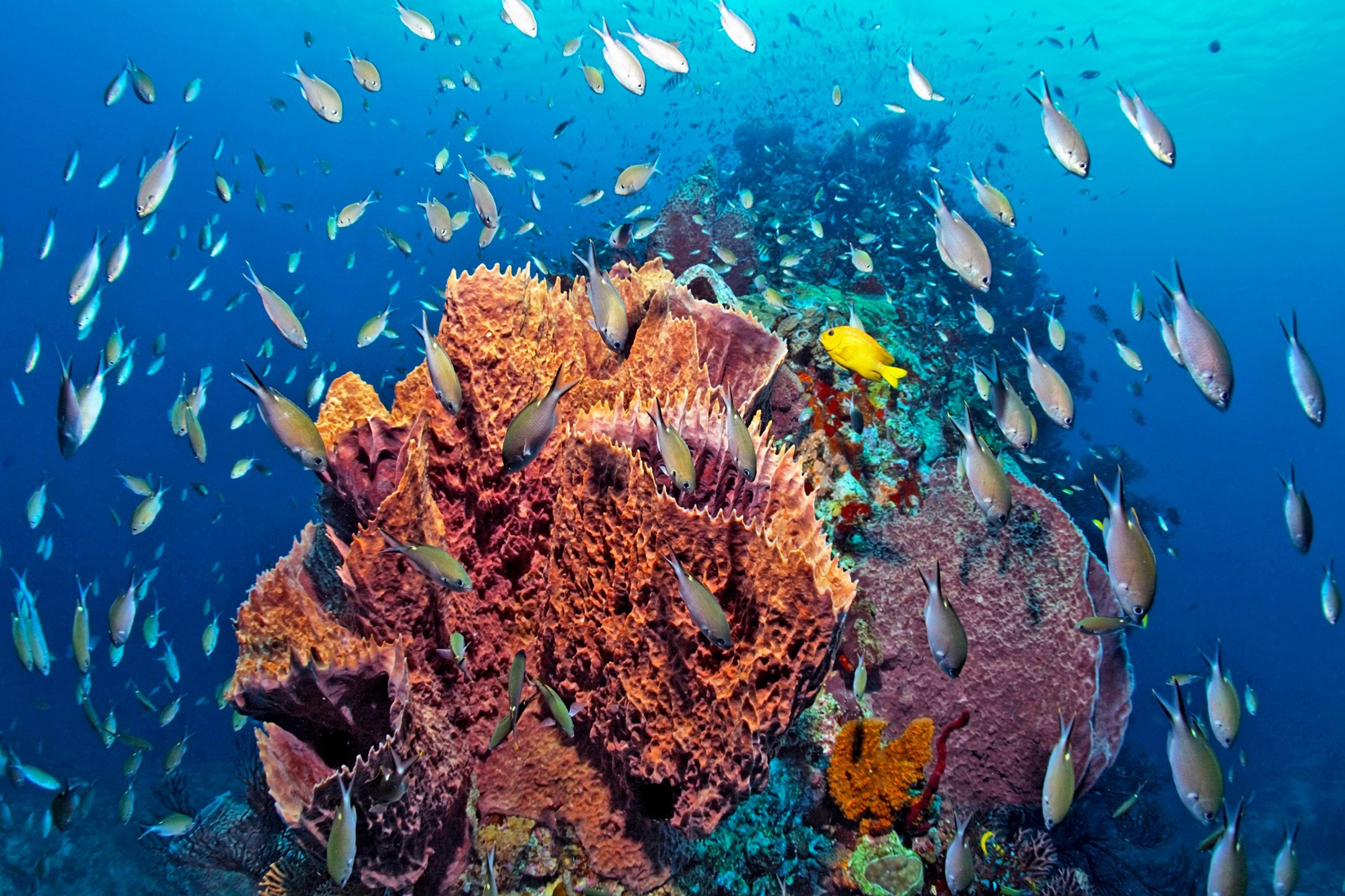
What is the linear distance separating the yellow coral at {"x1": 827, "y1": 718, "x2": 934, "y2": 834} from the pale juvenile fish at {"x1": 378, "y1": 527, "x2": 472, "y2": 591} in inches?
96.4

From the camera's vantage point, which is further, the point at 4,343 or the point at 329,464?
the point at 4,343

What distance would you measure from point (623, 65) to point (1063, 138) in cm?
326

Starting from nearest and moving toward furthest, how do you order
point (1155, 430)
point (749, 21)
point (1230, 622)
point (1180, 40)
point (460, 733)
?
point (460, 733), point (1180, 40), point (749, 21), point (1230, 622), point (1155, 430)

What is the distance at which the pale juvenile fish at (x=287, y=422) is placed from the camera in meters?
2.53

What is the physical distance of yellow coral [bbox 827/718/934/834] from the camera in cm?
350

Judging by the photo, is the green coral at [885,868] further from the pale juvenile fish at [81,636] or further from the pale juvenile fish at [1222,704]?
the pale juvenile fish at [81,636]

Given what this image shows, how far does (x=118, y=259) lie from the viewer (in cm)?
457

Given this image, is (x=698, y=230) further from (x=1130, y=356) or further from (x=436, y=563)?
(x=436, y=563)

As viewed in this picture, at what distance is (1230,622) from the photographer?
4984cm

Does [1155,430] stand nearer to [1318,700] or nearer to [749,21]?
[1318,700]

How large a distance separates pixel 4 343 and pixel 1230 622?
103 m

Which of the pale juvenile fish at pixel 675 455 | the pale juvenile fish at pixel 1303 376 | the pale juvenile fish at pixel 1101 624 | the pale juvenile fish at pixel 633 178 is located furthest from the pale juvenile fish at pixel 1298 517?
the pale juvenile fish at pixel 633 178

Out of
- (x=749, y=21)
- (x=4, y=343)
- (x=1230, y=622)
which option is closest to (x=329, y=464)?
(x=749, y=21)

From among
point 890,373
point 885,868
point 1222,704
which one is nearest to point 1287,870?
point 1222,704
